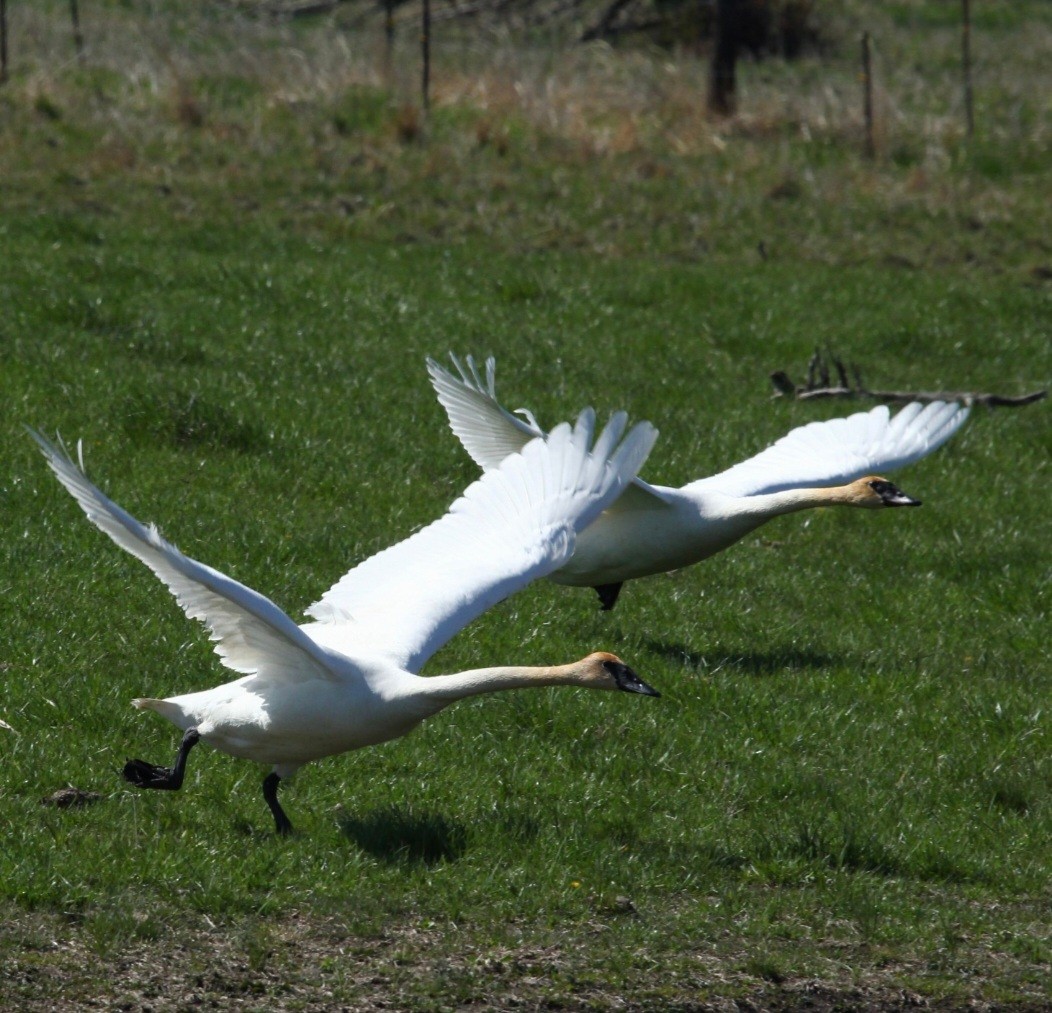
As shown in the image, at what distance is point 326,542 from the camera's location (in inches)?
343

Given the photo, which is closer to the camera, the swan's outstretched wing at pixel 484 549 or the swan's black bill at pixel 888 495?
the swan's outstretched wing at pixel 484 549

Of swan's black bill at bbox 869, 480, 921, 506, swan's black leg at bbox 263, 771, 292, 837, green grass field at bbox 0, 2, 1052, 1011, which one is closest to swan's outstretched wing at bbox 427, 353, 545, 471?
green grass field at bbox 0, 2, 1052, 1011

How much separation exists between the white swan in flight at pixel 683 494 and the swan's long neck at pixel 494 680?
1949 mm

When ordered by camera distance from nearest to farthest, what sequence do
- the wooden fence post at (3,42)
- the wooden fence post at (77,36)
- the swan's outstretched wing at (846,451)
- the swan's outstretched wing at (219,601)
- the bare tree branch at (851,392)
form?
the swan's outstretched wing at (219,601)
the swan's outstretched wing at (846,451)
the bare tree branch at (851,392)
the wooden fence post at (3,42)
the wooden fence post at (77,36)

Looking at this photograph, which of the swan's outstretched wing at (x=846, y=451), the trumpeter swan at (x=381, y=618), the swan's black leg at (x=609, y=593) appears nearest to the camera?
the trumpeter swan at (x=381, y=618)

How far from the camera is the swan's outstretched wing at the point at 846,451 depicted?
345 inches

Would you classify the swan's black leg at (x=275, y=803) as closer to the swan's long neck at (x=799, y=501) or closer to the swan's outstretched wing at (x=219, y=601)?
the swan's outstretched wing at (x=219, y=601)

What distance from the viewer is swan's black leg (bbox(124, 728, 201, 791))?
Result: 19.1 feet

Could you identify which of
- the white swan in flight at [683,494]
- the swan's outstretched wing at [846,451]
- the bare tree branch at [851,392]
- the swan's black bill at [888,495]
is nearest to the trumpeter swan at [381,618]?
the white swan in flight at [683,494]

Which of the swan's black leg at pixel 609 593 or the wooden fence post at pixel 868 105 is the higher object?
the wooden fence post at pixel 868 105

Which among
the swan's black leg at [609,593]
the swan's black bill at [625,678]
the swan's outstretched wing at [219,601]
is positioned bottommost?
the swan's black leg at [609,593]

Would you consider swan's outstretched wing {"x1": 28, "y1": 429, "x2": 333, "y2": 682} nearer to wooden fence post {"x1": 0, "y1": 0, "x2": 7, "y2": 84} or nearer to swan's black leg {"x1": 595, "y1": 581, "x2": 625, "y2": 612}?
swan's black leg {"x1": 595, "y1": 581, "x2": 625, "y2": 612}

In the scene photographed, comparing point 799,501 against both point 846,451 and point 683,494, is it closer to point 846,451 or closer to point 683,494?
point 683,494

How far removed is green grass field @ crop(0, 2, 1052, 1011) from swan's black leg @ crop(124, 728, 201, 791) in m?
0.08
